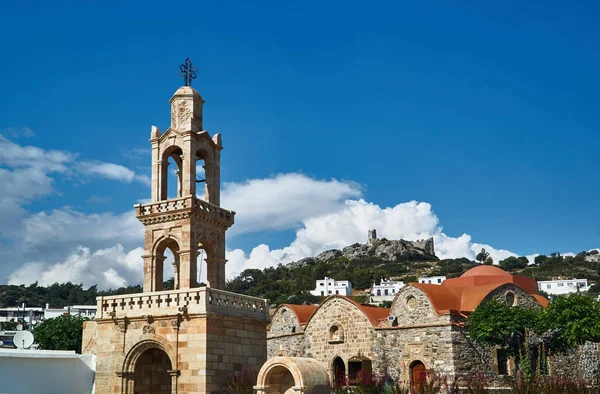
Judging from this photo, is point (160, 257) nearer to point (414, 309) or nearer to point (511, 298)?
point (414, 309)

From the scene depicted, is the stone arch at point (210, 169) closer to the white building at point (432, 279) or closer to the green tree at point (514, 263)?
the white building at point (432, 279)

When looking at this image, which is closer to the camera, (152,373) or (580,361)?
(152,373)

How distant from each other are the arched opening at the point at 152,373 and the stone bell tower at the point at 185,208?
2.10 meters

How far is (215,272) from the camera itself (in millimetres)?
20484

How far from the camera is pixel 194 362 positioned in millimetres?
16625

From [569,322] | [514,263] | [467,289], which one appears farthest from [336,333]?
[514,263]

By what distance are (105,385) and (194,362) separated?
319 centimetres

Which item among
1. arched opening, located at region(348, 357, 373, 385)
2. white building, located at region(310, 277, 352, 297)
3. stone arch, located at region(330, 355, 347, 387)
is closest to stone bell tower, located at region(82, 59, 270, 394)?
arched opening, located at region(348, 357, 373, 385)

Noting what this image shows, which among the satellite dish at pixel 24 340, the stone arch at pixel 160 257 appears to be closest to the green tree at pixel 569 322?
the stone arch at pixel 160 257

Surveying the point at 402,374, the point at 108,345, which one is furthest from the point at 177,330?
the point at 402,374

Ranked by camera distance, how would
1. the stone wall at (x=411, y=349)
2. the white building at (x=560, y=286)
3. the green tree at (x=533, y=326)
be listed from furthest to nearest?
the white building at (x=560, y=286) → the stone wall at (x=411, y=349) → the green tree at (x=533, y=326)

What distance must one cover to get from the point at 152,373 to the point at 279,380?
473 centimetres

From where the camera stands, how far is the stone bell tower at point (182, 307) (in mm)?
16859

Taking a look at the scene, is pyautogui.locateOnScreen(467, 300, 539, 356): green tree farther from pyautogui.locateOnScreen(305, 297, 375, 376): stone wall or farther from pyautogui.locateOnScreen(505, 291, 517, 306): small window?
pyautogui.locateOnScreen(305, 297, 375, 376): stone wall
